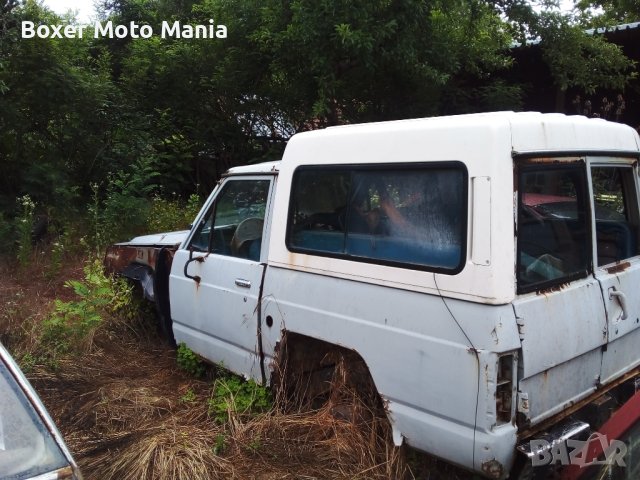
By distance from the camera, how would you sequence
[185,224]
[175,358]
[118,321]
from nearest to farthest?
[175,358], [118,321], [185,224]

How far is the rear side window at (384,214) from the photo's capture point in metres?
2.50

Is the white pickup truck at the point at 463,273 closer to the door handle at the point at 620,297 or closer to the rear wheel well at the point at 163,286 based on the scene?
the door handle at the point at 620,297

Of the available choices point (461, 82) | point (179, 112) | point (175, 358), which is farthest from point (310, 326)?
point (179, 112)

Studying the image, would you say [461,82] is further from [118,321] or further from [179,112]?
[118,321]

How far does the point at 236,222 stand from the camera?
385 centimetres

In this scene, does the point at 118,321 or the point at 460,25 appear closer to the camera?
the point at 118,321

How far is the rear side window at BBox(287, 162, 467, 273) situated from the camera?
2.50 metres

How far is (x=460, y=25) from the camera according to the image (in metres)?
7.43

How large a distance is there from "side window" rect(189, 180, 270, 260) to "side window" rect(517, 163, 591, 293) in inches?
66.0

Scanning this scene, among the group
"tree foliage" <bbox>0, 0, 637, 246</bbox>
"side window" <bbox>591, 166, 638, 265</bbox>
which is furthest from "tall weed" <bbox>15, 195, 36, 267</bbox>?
"side window" <bbox>591, 166, 638, 265</bbox>

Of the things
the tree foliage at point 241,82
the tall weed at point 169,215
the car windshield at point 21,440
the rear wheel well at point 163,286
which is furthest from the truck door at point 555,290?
the tall weed at point 169,215

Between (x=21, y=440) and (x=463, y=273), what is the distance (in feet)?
5.83

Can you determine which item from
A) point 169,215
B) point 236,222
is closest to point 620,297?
point 236,222

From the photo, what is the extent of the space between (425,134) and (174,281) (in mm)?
2445
